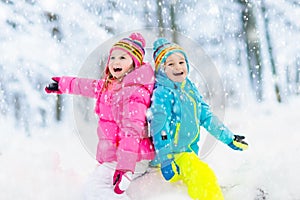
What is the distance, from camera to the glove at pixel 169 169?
6.58 feet

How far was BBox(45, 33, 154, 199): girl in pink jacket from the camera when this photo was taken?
1.90m

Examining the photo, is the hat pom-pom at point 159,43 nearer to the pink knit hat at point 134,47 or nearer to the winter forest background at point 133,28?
the pink knit hat at point 134,47

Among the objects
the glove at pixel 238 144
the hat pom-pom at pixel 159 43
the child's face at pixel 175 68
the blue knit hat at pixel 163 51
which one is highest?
the hat pom-pom at pixel 159 43

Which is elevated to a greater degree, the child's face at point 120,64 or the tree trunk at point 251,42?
the tree trunk at point 251,42

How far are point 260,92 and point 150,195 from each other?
162 inches

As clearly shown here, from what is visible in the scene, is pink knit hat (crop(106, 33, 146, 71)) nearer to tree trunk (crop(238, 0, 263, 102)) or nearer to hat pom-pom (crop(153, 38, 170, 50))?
hat pom-pom (crop(153, 38, 170, 50))

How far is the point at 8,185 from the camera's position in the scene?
2.56m

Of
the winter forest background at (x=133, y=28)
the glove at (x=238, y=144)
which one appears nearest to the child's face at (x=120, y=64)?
the glove at (x=238, y=144)

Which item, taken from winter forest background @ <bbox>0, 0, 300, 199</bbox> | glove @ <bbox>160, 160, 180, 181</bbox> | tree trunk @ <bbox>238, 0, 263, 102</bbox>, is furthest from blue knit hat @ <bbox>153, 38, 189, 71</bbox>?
tree trunk @ <bbox>238, 0, 263, 102</bbox>

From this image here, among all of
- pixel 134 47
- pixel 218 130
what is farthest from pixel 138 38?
pixel 218 130

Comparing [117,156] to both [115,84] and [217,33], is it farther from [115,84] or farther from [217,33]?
[217,33]

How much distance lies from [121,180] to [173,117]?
0.41 meters

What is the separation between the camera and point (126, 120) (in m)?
1.94

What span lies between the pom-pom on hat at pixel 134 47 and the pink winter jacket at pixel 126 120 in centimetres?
5
